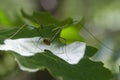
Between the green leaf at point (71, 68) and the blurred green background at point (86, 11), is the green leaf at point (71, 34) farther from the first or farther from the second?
the blurred green background at point (86, 11)

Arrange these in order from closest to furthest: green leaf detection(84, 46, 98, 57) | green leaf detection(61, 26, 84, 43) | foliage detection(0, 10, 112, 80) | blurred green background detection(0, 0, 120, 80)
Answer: foliage detection(0, 10, 112, 80) → green leaf detection(84, 46, 98, 57) → green leaf detection(61, 26, 84, 43) → blurred green background detection(0, 0, 120, 80)

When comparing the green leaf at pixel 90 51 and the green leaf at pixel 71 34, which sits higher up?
the green leaf at pixel 90 51

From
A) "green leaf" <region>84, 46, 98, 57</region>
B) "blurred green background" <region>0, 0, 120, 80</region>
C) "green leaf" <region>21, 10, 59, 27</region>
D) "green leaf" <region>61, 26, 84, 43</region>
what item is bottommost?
"blurred green background" <region>0, 0, 120, 80</region>

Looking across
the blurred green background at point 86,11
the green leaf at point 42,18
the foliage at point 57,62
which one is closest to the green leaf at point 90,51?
the foliage at point 57,62

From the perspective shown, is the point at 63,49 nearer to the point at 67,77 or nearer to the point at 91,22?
the point at 67,77

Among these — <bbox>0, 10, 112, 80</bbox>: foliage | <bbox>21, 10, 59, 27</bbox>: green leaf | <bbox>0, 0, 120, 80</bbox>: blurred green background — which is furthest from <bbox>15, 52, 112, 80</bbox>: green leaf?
<bbox>0, 0, 120, 80</bbox>: blurred green background

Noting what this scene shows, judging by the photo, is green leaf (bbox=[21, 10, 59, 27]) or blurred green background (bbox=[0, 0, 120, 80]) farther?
blurred green background (bbox=[0, 0, 120, 80])

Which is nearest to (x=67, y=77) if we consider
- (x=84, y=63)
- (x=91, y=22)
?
(x=84, y=63)

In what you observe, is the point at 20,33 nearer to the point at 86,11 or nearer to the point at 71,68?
the point at 71,68

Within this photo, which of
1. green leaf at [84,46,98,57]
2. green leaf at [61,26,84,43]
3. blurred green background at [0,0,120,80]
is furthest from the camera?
blurred green background at [0,0,120,80]

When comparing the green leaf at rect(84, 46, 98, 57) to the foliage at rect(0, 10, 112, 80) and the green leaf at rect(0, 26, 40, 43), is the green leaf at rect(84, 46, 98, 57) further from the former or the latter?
the green leaf at rect(0, 26, 40, 43)
